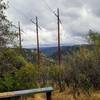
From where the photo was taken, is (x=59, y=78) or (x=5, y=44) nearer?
(x=5, y=44)

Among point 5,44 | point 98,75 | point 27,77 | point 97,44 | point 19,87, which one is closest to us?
point 5,44

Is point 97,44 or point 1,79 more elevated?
point 97,44

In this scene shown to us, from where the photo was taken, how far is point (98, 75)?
80.8ft

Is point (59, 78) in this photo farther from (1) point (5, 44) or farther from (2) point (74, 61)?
(1) point (5, 44)

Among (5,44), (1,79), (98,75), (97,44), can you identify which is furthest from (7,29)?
(97,44)

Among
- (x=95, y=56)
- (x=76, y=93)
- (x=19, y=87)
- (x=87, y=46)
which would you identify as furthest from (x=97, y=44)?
(x=19, y=87)

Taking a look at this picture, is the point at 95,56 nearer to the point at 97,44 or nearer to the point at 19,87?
the point at 97,44

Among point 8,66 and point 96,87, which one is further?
point 96,87

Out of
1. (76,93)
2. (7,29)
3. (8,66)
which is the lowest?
(76,93)

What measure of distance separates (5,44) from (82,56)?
A: 8.71 metres

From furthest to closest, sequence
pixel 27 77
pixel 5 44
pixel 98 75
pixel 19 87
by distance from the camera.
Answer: pixel 98 75, pixel 27 77, pixel 19 87, pixel 5 44

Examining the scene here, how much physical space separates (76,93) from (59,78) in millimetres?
6988

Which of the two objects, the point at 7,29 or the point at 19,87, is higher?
the point at 7,29

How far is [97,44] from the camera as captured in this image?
94.1ft
